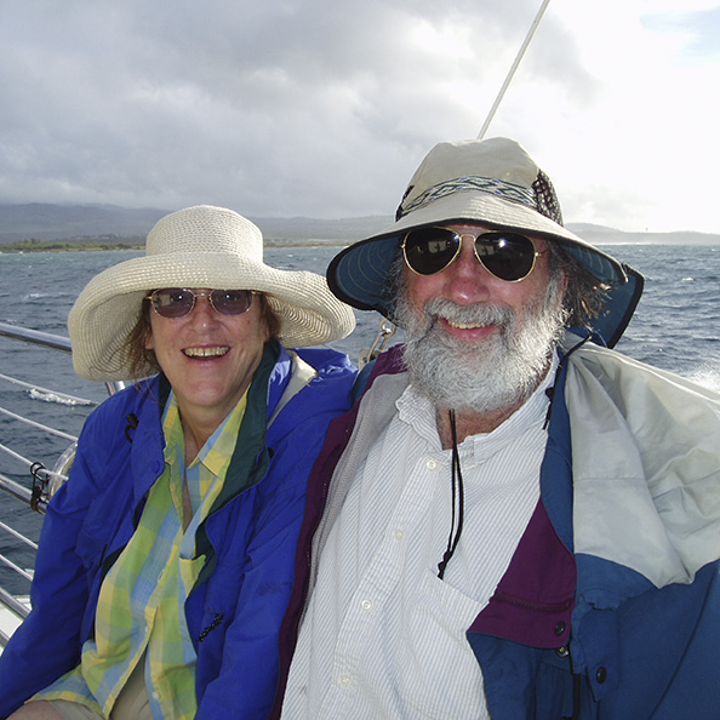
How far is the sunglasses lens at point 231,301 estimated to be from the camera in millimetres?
1585

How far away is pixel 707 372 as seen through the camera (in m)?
8.11

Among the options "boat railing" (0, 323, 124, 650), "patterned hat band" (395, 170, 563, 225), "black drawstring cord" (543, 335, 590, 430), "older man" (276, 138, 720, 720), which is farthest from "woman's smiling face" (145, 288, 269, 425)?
"black drawstring cord" (543, 335, 590, 430)

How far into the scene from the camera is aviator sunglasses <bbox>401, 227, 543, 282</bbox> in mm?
1326

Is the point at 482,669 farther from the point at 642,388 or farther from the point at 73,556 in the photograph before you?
the point at 73,556

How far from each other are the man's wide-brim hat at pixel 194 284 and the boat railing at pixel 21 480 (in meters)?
0.17

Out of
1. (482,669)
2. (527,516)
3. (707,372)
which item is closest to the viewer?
(482,669)

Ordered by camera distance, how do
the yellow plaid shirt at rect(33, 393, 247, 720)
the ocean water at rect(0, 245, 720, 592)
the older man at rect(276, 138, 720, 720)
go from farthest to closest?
the ocean water at rect(0, 245, 720, 592), the yellow plaid shirt at rect(33, 393, 247, 720), the older man at rect(276, 138, 720, 720)

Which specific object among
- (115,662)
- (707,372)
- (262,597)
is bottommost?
(707,372)

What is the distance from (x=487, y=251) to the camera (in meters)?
1.34

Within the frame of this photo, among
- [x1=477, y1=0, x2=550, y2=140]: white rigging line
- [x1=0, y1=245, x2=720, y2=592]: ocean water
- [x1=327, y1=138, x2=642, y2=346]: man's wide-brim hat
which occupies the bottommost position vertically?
[x1=0, y1=245, x2=720, y2=592]: ocean water

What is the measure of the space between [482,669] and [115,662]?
1042 mm

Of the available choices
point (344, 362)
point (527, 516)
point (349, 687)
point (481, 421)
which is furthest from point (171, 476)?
point (527, 516)

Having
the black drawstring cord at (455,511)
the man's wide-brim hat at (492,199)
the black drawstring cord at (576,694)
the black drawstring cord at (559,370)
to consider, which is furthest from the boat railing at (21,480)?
the black drawstring cord at (576,694)

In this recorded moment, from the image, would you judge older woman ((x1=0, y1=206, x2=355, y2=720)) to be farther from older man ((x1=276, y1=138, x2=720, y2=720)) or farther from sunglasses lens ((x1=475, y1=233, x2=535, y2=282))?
sunglasses lens ((x1=475, y1=233, x2=535, y2=282))
